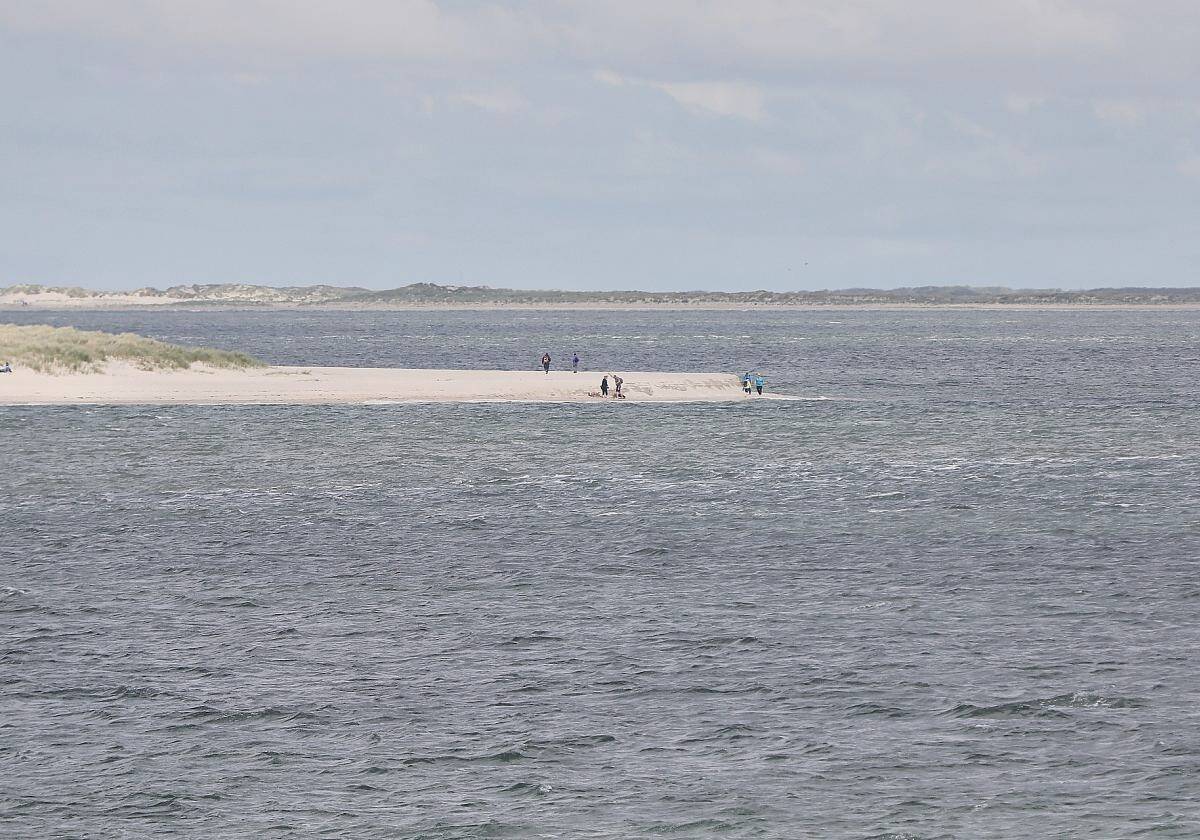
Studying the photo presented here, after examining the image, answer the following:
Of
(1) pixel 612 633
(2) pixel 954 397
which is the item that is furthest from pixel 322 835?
(2) pixel 954 397

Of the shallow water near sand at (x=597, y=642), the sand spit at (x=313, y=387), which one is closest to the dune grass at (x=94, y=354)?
the sand spit at (x=313, y=387)

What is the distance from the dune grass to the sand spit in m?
1.10

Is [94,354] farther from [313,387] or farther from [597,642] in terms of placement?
[597,642]

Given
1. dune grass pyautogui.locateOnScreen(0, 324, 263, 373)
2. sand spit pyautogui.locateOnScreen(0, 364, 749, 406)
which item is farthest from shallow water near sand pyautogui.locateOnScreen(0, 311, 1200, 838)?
dune grass pyautogui.locateOnScreen(0, 324, 263, 373)

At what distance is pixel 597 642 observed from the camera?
98.0 ft

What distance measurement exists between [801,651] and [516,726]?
676 centimetres

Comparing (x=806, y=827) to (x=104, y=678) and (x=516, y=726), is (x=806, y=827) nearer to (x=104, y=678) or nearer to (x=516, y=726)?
(x=516, y=726)

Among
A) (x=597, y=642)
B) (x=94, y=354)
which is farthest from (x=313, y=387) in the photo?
(x=597, y=642)

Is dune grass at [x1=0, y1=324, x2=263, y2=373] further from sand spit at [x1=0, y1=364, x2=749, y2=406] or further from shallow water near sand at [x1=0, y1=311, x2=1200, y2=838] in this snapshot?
shallow water near sand at [x1=0, y1=311, x2=1200, y2=838]

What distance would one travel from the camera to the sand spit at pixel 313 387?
84625 millimetres

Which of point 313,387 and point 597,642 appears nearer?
point 597,642

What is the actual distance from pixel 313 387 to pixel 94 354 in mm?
14796

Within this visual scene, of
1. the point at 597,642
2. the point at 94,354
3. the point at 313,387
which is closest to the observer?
the point at 597,642

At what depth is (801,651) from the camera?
29.1m
